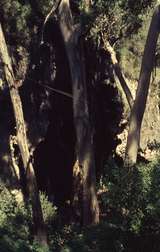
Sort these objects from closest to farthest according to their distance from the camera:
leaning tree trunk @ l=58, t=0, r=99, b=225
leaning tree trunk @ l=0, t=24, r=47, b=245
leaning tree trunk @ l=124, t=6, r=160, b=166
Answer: leaning tree trunk @ l=0, t=24, r=47, b=245, leaning tree trunk @ l=124, t=6, r=160, b=166, leaning tree trunk @ l=58, t=0, r=99, b=225

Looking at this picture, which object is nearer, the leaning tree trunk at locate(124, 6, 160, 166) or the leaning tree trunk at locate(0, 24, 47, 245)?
the leaning tree trunk at locate(0, 24, 47, 245)

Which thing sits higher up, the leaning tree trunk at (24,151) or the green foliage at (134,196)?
the leaning tree trunk at (24,151)

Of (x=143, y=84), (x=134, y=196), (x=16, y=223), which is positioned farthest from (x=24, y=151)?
(x=134, y=196)

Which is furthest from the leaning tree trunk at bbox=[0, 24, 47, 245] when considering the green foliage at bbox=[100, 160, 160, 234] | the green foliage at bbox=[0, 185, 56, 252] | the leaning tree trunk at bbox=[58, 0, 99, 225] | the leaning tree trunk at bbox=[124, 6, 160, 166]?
the green foliage at bbox=[100, 160, 160, 234]

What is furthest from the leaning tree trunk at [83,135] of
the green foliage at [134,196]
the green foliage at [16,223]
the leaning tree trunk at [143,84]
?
the green foliage at [134,196]

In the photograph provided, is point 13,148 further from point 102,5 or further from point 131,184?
point 131,184

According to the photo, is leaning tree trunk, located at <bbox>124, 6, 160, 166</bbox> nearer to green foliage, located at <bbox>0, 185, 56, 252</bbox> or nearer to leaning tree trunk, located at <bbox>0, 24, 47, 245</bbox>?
leaning tree trunk, located at <bbox>0, 24, 47, 245</bbox>

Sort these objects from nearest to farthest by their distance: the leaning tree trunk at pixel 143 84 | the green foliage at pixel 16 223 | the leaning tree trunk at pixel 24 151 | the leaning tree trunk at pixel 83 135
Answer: the green foliage at pixel 16 223, the leaning tree trunk at pixel 24 151, the leaning tree trunk at pixel 143 84, the leaning tree trunk at pixel 83 135

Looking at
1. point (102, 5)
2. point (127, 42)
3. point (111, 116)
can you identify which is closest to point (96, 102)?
point (111, 116)

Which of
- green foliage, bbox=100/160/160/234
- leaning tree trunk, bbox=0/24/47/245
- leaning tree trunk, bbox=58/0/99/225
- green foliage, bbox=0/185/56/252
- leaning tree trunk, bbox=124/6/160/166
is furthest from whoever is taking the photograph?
leaning tree trunk, bbox=58/0/99/225

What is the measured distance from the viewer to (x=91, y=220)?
17109mm

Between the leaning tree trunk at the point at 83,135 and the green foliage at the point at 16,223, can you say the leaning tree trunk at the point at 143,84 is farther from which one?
the green foliage at the point at 16,223

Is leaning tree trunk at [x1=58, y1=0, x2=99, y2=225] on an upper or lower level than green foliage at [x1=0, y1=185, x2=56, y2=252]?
upper

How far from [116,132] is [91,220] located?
847 centimetres
